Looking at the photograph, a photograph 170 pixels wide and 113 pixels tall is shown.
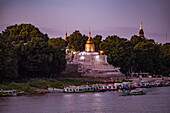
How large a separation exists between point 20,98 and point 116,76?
33809mm

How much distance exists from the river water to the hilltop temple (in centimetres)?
2416

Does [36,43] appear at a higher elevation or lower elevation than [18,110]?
higher

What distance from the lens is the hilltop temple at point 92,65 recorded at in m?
91.1

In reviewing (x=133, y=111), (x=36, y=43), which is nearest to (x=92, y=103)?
(x=133, y=111)

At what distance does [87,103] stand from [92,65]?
3579 cm

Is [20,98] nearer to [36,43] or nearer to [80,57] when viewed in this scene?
[36,43]

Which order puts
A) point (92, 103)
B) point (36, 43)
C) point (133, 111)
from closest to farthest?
point (133, 111) → point (92, 103) → point (36, 43)

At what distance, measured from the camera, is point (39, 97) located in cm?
6325

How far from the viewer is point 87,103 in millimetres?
58219

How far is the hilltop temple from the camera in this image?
91.1 metres

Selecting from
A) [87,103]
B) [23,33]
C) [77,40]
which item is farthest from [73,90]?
[77,40]

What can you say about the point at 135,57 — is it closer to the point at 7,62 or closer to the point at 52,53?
the point at 52,53

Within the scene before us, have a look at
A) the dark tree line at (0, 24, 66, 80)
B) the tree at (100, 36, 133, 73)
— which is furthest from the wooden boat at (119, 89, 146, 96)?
the tree at (100, 36, 133, 73)

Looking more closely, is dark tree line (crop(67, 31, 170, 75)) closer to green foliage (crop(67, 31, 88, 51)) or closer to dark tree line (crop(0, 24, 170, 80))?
dark tree line (crop(0, 24, 170, 80))
